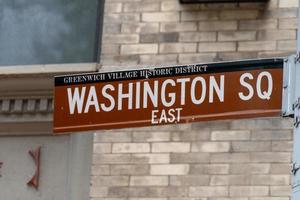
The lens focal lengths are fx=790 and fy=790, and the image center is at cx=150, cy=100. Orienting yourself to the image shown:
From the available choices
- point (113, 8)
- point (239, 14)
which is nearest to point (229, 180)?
point (239, 14)

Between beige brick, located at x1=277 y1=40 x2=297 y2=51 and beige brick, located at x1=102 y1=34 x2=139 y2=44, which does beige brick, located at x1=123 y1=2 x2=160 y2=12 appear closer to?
beige brick, located at x1=102 y1=34 x2=139 y2=44

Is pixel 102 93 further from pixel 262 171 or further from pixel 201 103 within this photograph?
pixel 262 171

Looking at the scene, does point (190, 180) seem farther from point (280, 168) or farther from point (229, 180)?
point (280, 168)

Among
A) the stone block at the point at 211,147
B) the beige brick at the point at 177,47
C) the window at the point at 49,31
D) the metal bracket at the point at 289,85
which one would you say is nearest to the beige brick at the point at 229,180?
the stone block at the point at 211,147

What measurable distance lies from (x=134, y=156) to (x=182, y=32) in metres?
1.19

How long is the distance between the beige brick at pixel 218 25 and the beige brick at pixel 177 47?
0.60 feet

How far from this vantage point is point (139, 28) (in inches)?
281

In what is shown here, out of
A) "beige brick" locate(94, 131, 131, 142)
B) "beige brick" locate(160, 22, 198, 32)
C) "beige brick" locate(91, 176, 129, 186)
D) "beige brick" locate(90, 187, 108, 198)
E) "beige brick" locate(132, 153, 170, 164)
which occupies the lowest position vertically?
"beige brick" locate(90, 187, 108, 198)

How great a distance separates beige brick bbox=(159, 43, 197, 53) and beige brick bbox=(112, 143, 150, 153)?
875 mm

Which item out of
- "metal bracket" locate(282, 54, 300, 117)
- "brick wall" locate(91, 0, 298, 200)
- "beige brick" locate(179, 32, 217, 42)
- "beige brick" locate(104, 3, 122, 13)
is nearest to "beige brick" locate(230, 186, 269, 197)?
"brick wall" locate(91, 0, 298, 200)

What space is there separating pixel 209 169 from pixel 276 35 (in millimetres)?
1307

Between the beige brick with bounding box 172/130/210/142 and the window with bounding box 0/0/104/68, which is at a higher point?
the window with bounding box 0/0/104/68

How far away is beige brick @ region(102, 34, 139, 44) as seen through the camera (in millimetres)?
7113

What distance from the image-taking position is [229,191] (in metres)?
6.50
